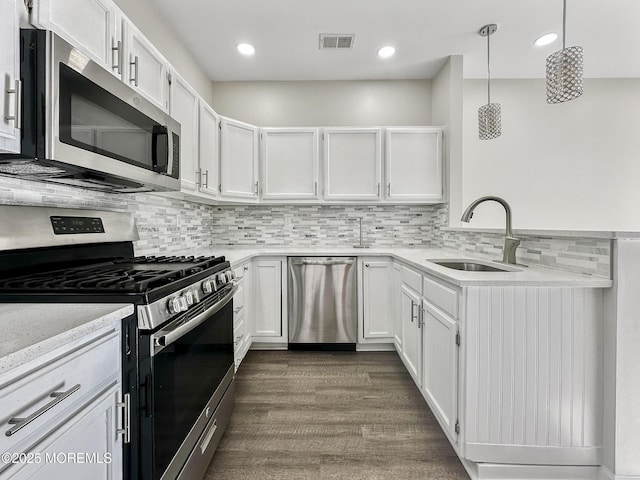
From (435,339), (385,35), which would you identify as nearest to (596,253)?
(435,339)

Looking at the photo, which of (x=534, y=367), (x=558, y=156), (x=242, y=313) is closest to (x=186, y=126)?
(x=242, y=313)

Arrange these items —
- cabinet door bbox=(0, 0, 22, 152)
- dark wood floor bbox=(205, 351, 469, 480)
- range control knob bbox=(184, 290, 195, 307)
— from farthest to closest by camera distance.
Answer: dark wood floor bbox=(205, 351, 469, 480)
range control knob bbox=(184, 290, 195, 307)
cabinet door bbox=(0, 0, 22, 152)

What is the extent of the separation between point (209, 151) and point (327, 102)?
154cm

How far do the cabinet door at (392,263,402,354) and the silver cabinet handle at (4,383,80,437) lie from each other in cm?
236

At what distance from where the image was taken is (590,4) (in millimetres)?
2500

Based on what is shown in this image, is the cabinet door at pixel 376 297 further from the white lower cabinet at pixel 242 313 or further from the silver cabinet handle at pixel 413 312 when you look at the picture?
the white lower cabinet at pixel 242 313

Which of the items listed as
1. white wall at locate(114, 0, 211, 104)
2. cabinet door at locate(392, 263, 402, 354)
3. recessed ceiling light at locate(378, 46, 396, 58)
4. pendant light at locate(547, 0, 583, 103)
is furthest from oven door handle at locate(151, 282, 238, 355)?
recessed ceiling light at locate(378, 46, 396, 58)

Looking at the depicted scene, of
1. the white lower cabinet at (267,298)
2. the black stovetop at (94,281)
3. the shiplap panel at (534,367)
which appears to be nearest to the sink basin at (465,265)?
the shiplap panel at (534,367)

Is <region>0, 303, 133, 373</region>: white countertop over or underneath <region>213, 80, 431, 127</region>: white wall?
underneath

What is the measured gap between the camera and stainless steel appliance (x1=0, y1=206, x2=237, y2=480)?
1.06 m

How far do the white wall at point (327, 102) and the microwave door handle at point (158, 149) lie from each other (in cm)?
211

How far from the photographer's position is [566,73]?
1.98 metres

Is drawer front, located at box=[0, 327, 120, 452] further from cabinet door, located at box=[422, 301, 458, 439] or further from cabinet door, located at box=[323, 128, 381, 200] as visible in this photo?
cabinet door, located at box=[323, 128, 381, 200]

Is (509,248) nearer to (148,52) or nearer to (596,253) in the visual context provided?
(596,253)
